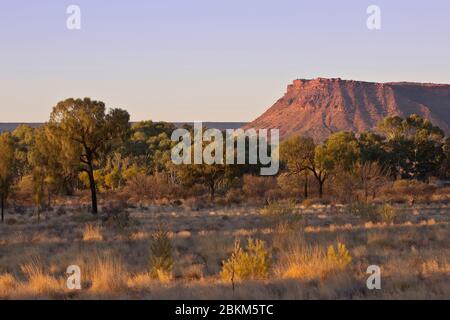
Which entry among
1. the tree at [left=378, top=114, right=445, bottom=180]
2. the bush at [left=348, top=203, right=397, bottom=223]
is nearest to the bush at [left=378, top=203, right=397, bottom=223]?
the bush at [left=348, top=203, right=397, bottom=223]

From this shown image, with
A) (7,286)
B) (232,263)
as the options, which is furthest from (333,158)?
(7,286)

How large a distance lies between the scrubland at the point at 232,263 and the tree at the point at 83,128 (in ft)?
29.2

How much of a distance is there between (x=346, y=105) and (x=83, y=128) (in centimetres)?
13126

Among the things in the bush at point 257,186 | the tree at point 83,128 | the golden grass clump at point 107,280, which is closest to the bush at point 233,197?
the bush at point 257,186

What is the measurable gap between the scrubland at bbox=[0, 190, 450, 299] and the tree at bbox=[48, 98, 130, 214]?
8908mm

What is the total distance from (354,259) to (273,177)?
43.9 m

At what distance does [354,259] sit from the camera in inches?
518

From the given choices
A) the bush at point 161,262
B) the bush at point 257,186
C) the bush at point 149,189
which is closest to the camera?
the bush at point 161,262

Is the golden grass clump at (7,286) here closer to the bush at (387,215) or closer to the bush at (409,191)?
the bush at (387,215)

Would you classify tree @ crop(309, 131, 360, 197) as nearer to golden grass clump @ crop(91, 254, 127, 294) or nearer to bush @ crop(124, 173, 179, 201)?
bush @ crop(124, 173, 179, 201)

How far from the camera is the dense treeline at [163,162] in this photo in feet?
100.0

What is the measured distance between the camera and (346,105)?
154 meters

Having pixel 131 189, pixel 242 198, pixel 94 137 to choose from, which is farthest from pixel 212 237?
pixel 131 189
